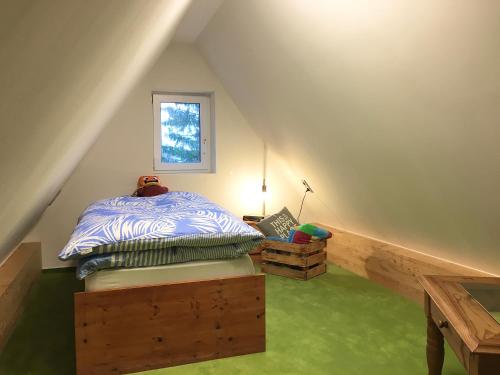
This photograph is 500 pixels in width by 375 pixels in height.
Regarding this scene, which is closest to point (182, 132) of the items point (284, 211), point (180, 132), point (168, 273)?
point (180, 132)

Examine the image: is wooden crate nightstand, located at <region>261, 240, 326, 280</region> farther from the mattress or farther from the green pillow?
the mattress

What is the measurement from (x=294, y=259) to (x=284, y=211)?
665 millimetres

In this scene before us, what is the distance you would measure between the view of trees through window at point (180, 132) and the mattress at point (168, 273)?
7.91 feet

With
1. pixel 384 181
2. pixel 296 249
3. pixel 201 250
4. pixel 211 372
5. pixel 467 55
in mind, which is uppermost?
pixel 467 55

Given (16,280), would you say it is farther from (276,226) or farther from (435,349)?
(435,349)

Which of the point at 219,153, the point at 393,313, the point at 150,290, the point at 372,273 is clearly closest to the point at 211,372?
the point at 150,290

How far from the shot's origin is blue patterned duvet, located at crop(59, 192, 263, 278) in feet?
6.12

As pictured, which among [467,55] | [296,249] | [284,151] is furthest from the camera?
[284,151]

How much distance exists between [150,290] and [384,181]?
160 cm

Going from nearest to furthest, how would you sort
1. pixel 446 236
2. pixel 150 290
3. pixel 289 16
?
pixel 150 290 → pixel 289 16 → pixel 446 236

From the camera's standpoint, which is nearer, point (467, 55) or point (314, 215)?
point (467, 55)

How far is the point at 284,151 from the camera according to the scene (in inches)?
152

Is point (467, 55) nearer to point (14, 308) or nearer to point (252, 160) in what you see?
point (14, 308)

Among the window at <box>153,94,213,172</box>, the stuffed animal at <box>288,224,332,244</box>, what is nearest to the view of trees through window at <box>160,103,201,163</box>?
the window at <box>153,94,213,172</box>
